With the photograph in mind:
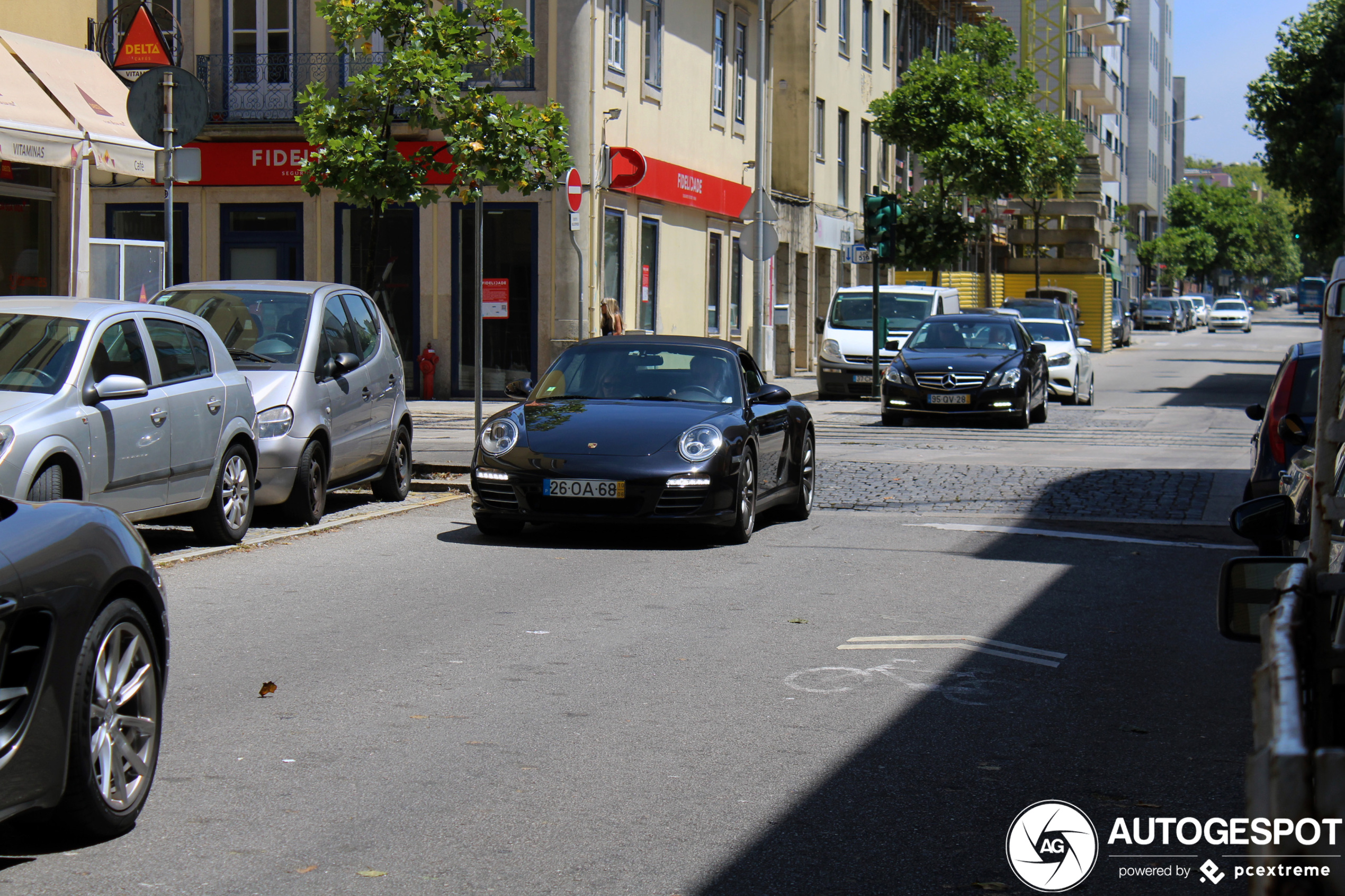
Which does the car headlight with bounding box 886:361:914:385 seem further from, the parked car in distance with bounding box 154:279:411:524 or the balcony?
the parked car in distance with bounding box 154:279:411:524

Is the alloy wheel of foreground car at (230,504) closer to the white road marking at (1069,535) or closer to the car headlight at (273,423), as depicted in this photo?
the car headlight at (273,423)

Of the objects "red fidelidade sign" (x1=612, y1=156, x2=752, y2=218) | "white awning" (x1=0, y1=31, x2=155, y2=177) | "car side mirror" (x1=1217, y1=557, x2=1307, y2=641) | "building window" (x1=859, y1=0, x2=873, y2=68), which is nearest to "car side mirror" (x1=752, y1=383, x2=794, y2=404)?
"white awning" (x1=0, y1=31, x2=155, y2=177)

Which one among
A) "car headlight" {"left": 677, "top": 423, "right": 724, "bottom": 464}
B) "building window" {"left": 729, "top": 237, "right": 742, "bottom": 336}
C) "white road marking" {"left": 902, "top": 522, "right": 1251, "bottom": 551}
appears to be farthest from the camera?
"building window" {"left": 729, "top": 237, "right": 742, "bottom": 336}

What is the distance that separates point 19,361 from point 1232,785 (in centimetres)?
688

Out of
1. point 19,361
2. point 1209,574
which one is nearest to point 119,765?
point 19,361

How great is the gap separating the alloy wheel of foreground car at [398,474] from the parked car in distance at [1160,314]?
273 feet

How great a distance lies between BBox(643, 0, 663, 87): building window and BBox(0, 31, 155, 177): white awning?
13.0 metres

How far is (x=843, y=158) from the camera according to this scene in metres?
45.4

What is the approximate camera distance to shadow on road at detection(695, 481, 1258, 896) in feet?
15.1

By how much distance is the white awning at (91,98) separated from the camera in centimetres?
1805

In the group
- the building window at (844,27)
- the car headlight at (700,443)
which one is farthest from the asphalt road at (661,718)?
the building window at (844,27)

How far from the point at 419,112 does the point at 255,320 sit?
482 cm

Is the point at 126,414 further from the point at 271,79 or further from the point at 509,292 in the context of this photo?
the point at 271,79

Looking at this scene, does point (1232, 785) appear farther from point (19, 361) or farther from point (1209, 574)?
point (19, 361)
